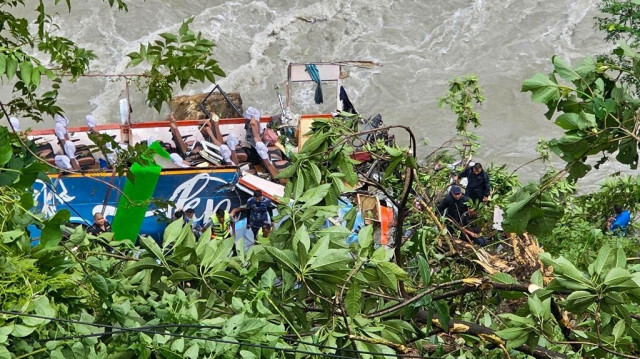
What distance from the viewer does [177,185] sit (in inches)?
359

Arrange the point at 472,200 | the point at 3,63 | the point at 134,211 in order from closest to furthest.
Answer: the point at 3,63 → the point at 472,200 → the point at 134,211

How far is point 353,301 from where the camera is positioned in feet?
9.07

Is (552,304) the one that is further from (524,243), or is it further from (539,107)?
(539,107)

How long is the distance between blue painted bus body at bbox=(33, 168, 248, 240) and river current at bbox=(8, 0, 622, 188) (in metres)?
4.88

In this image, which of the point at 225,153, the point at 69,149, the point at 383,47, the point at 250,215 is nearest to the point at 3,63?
the point at 250,215

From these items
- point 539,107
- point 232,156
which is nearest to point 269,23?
point 539,107

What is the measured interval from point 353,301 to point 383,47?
13.2m

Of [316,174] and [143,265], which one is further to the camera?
[316,174]

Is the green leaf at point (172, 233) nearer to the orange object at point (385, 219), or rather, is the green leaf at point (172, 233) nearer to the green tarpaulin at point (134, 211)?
the green tarpaulin at point (134, 211)

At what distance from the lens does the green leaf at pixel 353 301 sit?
2.76 m

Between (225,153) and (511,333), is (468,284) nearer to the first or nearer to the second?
(511,333)

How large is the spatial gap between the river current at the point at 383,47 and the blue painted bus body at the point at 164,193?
488 cm

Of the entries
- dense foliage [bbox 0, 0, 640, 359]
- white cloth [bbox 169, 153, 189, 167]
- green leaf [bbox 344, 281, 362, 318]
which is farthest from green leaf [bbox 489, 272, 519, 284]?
white cloth [bbox 169, 153, 189, 167]

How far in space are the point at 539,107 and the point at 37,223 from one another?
13.0 meters
